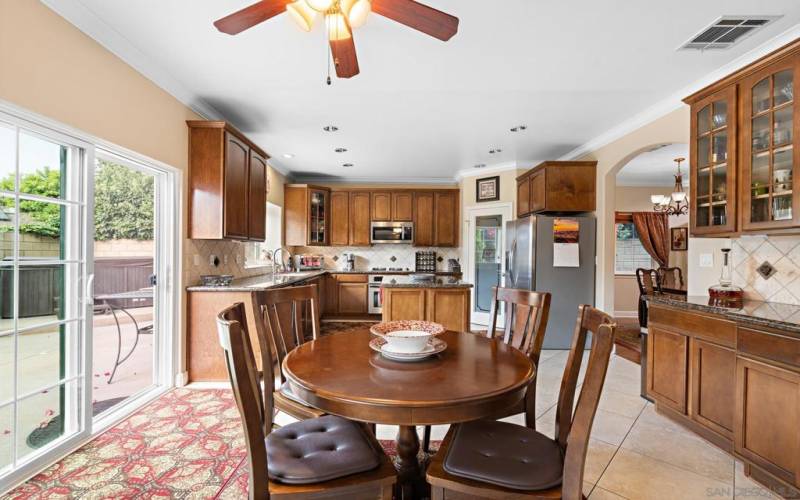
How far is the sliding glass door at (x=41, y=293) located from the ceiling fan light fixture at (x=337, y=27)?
164 cm

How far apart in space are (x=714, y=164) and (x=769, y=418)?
1.65m

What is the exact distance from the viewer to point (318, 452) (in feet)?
4.28

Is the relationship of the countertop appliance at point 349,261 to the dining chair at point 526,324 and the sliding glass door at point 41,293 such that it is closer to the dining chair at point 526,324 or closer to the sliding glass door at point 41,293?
the sliding glass door at point 41,293

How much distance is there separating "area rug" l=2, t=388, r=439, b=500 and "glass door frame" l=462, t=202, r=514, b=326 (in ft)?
11.9

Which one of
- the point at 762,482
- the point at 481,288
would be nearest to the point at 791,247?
the point at 762,482

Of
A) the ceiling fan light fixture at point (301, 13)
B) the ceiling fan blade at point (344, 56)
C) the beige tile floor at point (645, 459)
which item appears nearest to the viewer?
the ceiling fan light fixture at point (301, 13)

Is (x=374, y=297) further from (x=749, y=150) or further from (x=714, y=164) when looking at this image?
(x=749, y=150)

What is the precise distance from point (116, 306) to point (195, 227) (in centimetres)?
92

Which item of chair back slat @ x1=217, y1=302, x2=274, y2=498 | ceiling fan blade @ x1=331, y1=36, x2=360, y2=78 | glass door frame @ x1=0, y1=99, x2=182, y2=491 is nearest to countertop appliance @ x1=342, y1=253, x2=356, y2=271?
glass door frame @ x1=0, y1=99, x2=182, y2=491

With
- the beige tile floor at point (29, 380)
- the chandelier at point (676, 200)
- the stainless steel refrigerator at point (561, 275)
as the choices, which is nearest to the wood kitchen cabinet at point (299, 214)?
the stainless steel refrigerator at point (561, 275)

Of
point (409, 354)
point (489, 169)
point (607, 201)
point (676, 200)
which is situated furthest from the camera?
point (489, 169)

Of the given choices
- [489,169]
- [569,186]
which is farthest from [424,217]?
[569,186]

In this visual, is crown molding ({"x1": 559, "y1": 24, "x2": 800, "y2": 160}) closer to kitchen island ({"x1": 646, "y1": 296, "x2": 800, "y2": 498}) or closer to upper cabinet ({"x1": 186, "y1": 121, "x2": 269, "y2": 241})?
kitchen island ({"x1": 646, "y1": 296, "x2": 800, "y2": 498})

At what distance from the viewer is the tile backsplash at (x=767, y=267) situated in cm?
236
